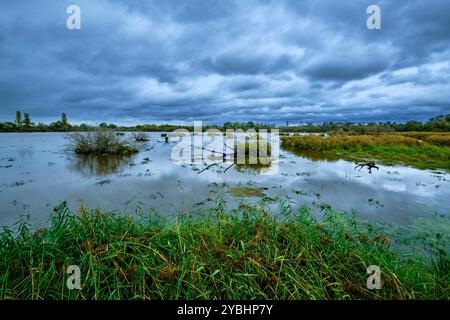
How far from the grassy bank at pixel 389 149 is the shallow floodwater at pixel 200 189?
18.1ft

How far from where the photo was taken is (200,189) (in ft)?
32.4

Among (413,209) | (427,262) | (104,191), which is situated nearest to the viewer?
Result: (427,262)

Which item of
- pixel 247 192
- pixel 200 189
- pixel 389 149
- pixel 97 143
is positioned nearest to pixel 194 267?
pixel 247 192

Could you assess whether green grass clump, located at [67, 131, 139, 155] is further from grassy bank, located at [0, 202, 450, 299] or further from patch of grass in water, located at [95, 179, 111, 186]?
grassy bank, located at [0, 202, 450, 299]

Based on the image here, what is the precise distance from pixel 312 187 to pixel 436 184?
20.1 feet

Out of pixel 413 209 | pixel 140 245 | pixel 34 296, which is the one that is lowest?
pixel 413 209

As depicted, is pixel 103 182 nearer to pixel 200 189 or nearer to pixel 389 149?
pixel 200 189

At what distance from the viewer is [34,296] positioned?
2420 millimetres

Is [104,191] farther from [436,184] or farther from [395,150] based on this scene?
[395,150]

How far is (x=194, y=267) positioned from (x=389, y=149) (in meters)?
27.3

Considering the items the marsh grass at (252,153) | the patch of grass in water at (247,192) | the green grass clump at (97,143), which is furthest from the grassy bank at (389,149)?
the green grass clump at (97,143)

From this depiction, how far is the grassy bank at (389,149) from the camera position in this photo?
18844 millimetres

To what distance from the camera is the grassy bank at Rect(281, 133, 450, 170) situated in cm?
1884
